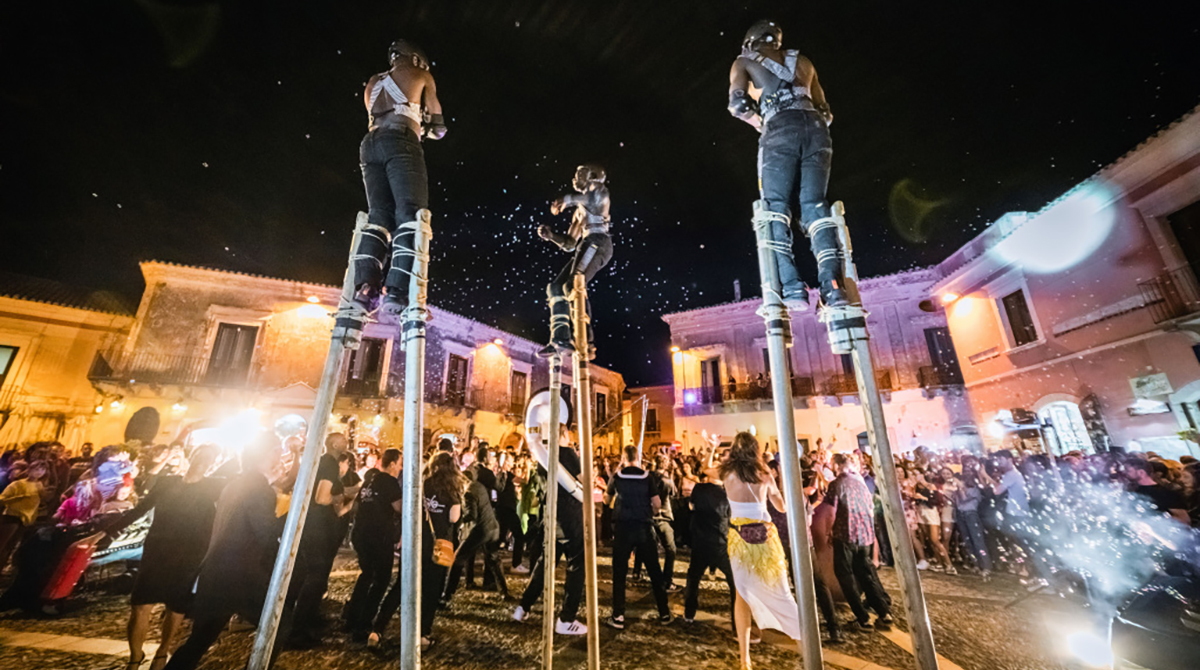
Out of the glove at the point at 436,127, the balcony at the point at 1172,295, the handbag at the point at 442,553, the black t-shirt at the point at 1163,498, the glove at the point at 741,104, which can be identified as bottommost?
the handbag at the point at 442,553

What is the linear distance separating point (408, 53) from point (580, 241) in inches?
83.2

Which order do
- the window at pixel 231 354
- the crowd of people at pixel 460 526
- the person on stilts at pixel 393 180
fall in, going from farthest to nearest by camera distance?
the window at pixel 231 354, the crowd of people at pixel 460 526, the person on stilts at pixel 393 180

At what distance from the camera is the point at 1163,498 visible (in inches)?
223

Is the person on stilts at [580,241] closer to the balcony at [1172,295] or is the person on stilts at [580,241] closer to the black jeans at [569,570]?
the black jeans at [569,570]

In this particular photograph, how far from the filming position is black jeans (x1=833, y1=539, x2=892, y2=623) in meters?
5.73

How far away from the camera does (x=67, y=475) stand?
8.76 meters

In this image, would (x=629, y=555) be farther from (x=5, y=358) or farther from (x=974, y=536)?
(x=5, y=358)

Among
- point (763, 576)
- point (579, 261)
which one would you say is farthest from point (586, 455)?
point (763, 576)

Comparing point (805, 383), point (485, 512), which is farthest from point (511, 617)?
point (805, 383)

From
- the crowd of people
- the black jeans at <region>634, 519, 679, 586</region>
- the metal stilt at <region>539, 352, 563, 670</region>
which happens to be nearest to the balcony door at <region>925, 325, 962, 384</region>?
the crowd of people

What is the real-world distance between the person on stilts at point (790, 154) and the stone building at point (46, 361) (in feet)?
87.8

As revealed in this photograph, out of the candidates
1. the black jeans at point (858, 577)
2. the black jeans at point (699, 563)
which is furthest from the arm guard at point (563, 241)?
the black jeans at point (858, 577)

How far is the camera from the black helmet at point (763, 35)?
322 cm

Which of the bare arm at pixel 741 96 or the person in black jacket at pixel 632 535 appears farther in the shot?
the person in black jacket at pixel 632 535
